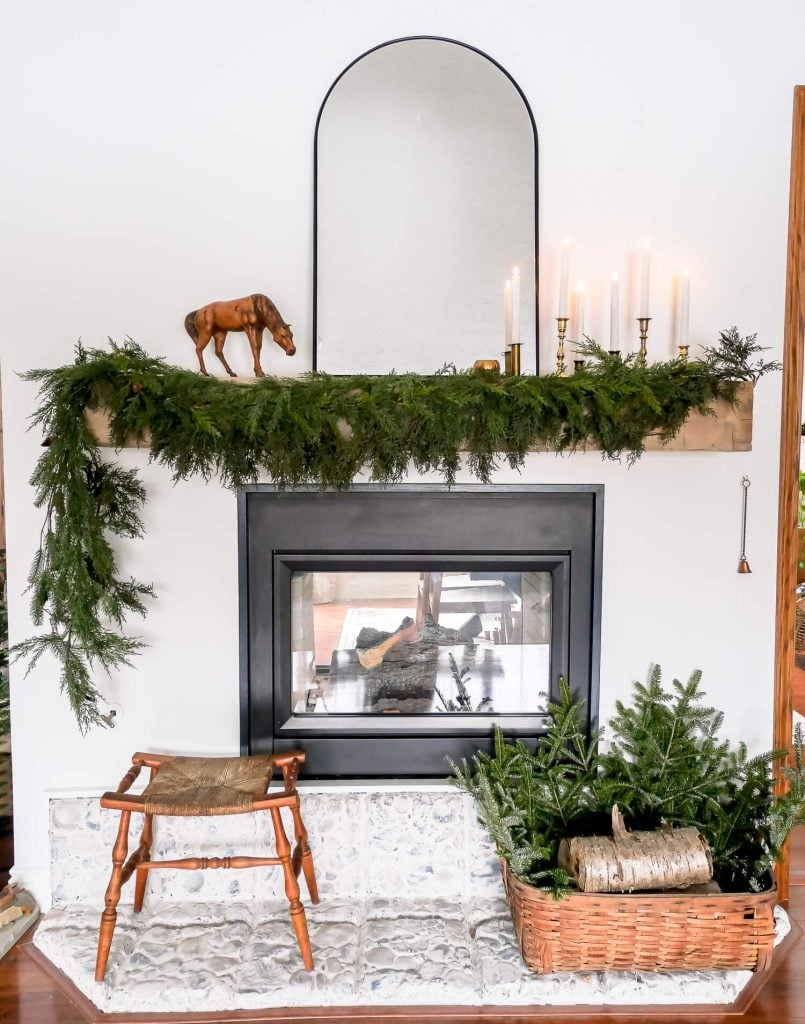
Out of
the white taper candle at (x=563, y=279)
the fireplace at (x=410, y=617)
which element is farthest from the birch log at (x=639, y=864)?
the white taper candle at (x=563, y=279)

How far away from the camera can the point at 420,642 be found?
2135 millimetres

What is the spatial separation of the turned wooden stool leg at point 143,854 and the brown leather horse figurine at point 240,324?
1202mm

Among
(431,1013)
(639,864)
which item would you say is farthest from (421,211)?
(431,1013)

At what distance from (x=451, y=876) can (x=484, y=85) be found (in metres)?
2.16

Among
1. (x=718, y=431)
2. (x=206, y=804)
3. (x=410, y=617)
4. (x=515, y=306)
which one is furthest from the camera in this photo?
(x=410, y=617)

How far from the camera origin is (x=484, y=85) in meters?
1.92

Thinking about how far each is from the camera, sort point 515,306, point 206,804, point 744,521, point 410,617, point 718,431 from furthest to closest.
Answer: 1. point 410,617
2. point 744,521
3. point 515,306
4. point 718,431
5. point 206,804

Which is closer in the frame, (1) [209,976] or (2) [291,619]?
(1) [209,976]

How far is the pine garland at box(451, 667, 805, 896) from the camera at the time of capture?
1.81 metres

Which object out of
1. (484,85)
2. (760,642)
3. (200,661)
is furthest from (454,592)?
(484,85)

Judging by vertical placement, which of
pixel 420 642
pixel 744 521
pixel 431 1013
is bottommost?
pixel 431 1013

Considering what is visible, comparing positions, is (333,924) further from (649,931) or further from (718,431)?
(718,431)

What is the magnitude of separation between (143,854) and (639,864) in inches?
49.4

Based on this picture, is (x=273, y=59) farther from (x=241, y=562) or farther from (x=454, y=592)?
(x=454, y=592)
